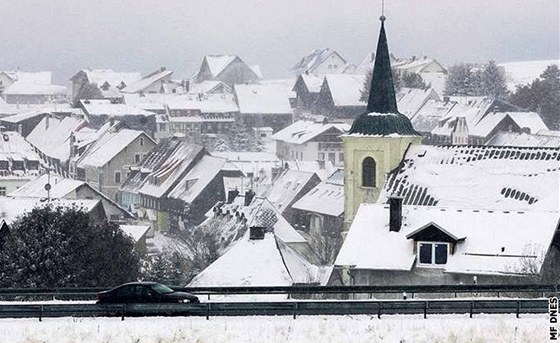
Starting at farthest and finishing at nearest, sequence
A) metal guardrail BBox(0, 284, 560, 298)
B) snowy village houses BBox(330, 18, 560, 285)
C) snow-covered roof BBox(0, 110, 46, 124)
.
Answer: snow-covered roof BBox(0, 110, 46, 124) < snowy village houses BBox(330, 18, 560, 285) < metal guardrail BBox(0, 284, 560, 298)

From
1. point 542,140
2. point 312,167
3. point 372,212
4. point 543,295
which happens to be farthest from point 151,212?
point 543,295

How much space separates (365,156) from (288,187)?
37684 millimetres

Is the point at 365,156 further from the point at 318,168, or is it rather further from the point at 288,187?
the point at 318,168

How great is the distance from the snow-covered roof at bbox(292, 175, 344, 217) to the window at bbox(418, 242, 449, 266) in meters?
46.6

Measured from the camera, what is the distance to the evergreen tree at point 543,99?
159 metres

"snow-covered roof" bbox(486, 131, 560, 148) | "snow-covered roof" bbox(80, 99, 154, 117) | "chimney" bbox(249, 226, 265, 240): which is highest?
"snow-covered roof" bbox(80, 99, 154, 117)

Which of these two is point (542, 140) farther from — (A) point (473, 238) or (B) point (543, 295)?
(B) point (543, 295)

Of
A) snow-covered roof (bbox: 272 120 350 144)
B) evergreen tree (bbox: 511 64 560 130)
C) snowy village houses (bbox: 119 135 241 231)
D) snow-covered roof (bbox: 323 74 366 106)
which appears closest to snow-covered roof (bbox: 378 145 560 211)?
snowy village houses (bbox: 119 135 241 231)

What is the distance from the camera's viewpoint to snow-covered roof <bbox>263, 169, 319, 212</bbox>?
98938mm

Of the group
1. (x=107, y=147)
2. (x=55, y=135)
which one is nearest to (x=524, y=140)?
(x=107, y=147)

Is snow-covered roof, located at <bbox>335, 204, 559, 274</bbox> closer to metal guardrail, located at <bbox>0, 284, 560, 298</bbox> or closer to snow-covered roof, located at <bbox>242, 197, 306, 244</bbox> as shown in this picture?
metal guardrail, located at <bbox>0, 284, 560, 298</bbox>

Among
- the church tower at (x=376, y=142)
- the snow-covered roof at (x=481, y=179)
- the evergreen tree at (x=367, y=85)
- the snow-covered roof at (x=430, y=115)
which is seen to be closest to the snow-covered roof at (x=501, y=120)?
the snow-covered roof at (x=430, y=115)

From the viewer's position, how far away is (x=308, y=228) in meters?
92.6

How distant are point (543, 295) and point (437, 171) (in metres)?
29.0
